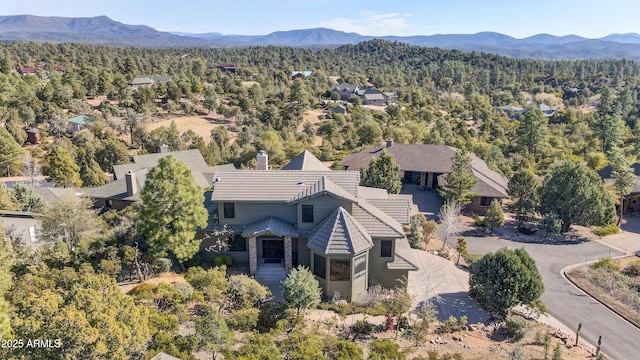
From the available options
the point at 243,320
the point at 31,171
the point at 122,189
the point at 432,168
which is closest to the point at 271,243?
the point at 243,320

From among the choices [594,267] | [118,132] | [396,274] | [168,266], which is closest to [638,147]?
[594,267]

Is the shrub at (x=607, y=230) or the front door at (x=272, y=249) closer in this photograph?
the front door at (x=272, y=249)

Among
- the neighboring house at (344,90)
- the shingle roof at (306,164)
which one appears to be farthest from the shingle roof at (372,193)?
the neighboring house at (344,90)

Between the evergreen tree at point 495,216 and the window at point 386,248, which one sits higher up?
the window at point 386,248

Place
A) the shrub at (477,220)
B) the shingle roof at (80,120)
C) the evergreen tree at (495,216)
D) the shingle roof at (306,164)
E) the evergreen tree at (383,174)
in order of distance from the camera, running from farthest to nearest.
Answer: the shingle roof at (80,120), the shrub at (477,220), the evergreen tree at (383,174), the evergreen tree at (495,216), the shingle roof at (306,164)

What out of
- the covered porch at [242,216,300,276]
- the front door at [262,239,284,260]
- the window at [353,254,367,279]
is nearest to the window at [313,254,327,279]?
the window at [353,254,367,279]

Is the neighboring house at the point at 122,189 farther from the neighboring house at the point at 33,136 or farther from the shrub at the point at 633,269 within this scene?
the shrub at the point at 633,269

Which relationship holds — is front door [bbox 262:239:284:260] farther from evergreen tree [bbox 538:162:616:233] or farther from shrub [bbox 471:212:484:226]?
evergreen tree [bbox 538:162:616:233]
